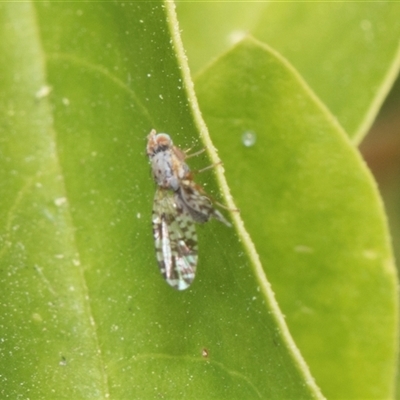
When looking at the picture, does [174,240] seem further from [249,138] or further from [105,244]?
[249,138]

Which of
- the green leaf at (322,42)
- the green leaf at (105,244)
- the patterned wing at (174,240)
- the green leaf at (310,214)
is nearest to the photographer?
the green leaf at (105,244)

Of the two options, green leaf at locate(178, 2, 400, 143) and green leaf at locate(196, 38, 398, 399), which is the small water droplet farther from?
green leaf at locate(178, 2, 400, 143)

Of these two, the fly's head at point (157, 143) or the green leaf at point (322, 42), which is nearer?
the fly's head at point (157, 143)

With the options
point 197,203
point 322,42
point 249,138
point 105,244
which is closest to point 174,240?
point 197,203

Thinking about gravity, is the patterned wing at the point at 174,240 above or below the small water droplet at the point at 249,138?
below

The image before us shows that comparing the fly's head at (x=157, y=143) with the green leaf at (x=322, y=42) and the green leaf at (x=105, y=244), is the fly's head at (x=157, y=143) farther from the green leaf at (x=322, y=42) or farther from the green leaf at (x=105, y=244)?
the green leaf at (x=322, y=42)

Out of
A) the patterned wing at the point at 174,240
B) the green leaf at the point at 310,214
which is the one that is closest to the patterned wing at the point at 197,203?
the patterned wing at the point at 174,240
